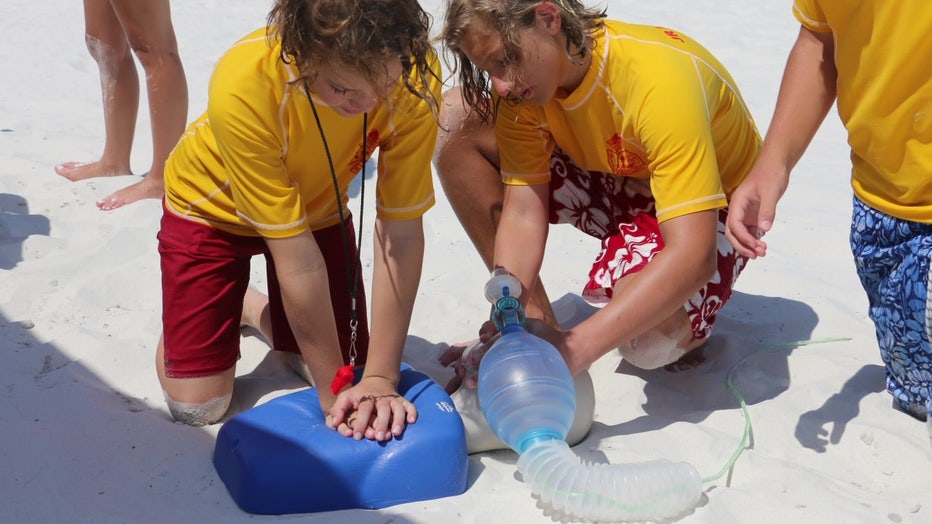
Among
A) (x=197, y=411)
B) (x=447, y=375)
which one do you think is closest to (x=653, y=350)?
(x=447, y=375)

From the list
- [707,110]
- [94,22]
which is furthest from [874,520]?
[94,22]

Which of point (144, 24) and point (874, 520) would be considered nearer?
point (874, 520)

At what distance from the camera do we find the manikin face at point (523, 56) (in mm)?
2225

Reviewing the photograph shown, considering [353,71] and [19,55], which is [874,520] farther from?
[19,55]

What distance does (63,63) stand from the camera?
5.23m

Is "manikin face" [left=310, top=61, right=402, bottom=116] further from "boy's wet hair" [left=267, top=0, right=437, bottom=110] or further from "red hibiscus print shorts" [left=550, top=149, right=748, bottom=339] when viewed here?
"red hibiscus print shorts" [left=550, top=149, right=748, bottom=339]

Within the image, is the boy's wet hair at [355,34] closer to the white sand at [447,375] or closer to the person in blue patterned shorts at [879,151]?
the person in blue patterned shorts at [879,151]

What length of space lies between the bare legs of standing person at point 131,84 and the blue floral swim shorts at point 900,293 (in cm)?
237

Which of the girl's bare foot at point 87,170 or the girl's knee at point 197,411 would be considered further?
the girl's bare foot at point 87,170

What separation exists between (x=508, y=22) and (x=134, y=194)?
1894 millimetres

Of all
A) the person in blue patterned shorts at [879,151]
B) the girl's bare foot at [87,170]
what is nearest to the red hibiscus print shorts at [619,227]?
the person in blue patterned shorts at [879,151]

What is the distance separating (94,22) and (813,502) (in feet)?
10.1

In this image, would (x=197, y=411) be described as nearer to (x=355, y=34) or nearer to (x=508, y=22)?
(x=355, y=34)

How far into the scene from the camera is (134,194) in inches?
142
